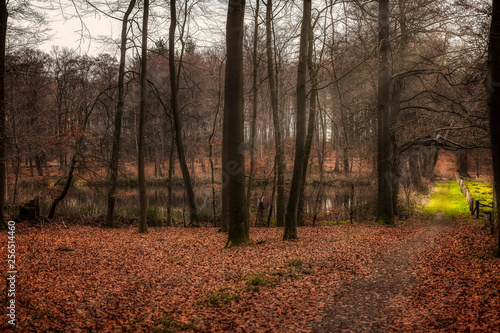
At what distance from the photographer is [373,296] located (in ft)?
18.3

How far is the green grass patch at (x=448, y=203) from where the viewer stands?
18609 millimetres

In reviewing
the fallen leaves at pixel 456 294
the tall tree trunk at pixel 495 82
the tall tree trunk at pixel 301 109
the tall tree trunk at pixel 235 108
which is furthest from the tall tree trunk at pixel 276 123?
the tall tree trunk at pixel 495 82

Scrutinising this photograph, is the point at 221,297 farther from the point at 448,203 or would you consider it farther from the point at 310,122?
the point at 448,203

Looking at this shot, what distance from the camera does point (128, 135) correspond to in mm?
34812

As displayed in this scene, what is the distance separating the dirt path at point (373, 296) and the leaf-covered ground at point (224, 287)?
14 cm

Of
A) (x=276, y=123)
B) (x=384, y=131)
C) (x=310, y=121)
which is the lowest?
(x=384, y=131)

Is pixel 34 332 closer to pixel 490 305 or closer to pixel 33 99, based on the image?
pixel 490 305

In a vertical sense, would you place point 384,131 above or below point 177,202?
above

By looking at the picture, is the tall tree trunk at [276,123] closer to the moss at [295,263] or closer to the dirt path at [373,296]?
the dirt path at [373,296]

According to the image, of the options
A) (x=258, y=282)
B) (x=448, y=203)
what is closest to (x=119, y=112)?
(x=258, y=282)

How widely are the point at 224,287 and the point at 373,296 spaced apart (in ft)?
8.16

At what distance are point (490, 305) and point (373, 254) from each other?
3841mm

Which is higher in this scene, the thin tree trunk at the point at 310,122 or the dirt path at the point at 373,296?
the thin tree trunk at the point at 310,122

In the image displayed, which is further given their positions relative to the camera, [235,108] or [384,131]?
[384,131]
